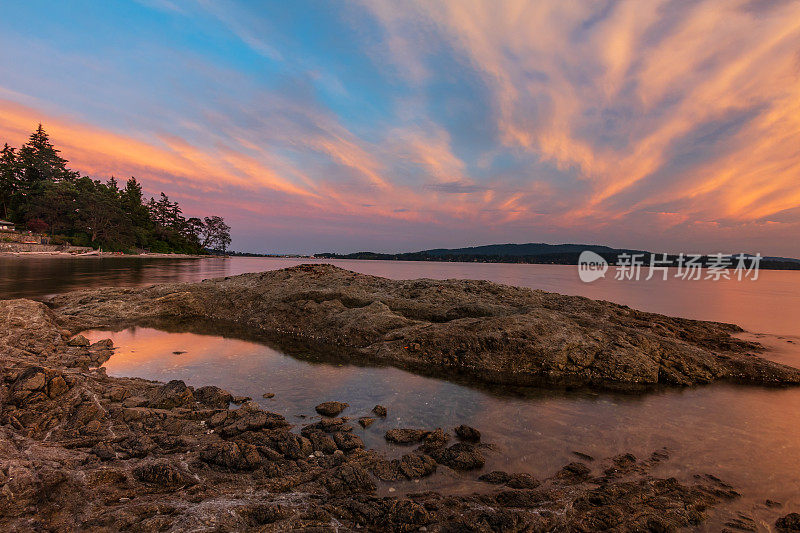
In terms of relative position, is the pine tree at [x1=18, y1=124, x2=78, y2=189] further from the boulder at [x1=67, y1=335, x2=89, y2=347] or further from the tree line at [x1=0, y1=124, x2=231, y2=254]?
the boulder at [x1=67, y1=335, x2=89, y2=347]

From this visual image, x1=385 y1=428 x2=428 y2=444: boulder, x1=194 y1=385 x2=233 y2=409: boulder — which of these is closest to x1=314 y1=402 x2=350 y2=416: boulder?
x1=385 y1=428 x2=428 y2=444: boulder

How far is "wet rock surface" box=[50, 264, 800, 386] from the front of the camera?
12.6m

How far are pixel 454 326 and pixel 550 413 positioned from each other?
6.26 meters

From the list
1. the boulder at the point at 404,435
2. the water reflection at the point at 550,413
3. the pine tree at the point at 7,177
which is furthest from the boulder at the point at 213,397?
the pine tree at the point at 7,177

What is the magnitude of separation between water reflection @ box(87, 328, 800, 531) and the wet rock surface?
1.41 meters

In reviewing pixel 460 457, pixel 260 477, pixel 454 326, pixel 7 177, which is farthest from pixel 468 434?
pixel 7 177

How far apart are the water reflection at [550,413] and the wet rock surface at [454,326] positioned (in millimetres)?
1413

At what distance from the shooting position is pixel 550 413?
9102mm

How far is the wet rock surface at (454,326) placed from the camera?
41.4 ft

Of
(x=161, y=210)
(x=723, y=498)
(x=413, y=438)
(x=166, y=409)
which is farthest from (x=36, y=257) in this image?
(x=723, y=498)

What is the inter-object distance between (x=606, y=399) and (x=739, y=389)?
17.6 feet

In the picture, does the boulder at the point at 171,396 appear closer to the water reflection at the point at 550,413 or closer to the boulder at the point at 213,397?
the boulder at the point at 213,397

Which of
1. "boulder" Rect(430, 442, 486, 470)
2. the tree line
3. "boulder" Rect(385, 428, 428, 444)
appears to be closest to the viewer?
"boulder" Rect(430, 442, 486, 470)

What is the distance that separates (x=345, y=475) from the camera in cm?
568
